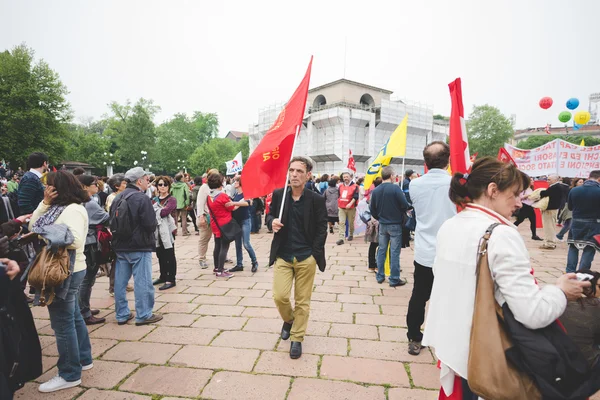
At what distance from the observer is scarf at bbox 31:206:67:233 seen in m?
2.78

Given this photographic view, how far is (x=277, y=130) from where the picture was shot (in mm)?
3637

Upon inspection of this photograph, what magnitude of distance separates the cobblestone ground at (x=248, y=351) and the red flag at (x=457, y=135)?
1.88 metres

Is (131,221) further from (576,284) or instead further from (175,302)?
(576,284)

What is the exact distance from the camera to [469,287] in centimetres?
164

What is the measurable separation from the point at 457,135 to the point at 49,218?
3.65 metres

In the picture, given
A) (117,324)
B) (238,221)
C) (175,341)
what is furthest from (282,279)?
(238,221)

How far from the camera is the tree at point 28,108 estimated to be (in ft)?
95.0

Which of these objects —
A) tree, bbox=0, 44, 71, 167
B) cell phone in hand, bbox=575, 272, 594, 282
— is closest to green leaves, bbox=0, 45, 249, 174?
tree, bbox=0, 44, 71, 167

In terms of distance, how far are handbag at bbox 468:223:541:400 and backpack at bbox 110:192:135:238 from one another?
12.3ft

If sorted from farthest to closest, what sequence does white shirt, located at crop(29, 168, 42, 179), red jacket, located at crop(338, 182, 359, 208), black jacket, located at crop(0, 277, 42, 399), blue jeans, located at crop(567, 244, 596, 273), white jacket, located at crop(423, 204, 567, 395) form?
1. red jacket, located at crop(338, 182, 359, 208)
2. blue jeans, located at crop(567, 244, 596, 273)
3. white shirt, located at crop(29, 168, 42, 179)
4. black jacket, located at crop(0, 277, 42, 399)
5. white jacket, located at crop(423, 204, 567, 395)

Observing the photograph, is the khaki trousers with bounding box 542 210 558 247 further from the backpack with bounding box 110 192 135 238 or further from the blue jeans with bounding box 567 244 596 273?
the backpack with bounding box 110 192 135 238

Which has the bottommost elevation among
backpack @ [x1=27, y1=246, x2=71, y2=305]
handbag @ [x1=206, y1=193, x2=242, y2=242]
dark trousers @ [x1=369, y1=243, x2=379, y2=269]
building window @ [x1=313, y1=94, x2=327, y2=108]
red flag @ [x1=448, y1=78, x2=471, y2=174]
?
dark trousers @ [x1=369, y1=243, x2=379, y2=269]

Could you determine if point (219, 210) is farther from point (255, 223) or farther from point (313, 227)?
point (255, 223)

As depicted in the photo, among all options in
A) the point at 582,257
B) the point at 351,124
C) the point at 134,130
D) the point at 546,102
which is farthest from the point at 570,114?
the point at 134,130
